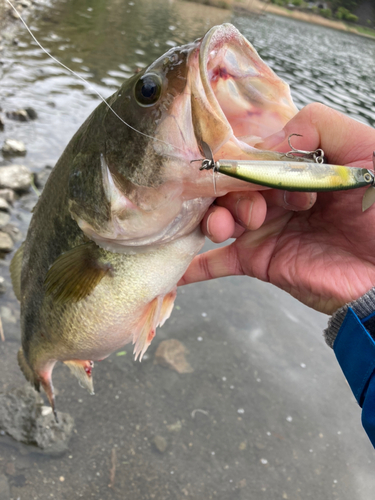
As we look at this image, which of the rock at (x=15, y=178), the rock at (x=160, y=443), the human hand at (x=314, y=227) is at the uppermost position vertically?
the human hand at (x=314, y=227)

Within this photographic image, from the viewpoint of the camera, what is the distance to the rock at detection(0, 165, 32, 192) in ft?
18.8

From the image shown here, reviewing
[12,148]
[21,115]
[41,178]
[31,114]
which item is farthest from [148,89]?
[31,114]

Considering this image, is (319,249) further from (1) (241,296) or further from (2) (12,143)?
(2) (12,143)

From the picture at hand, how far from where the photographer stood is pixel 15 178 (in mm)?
5816

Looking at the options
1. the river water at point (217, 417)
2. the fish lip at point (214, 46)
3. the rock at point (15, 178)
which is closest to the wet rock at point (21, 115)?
the rock at point (15, 178)

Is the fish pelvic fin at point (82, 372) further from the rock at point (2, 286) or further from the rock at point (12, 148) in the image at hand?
the rock at point (12, 148)

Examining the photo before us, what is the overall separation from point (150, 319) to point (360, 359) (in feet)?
3.27

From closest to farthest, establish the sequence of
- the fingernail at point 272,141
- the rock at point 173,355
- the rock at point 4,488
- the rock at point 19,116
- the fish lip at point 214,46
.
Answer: the fish lip at point 214,46 → the fingernail at point 272,141 → the rock at point 4,488 → the rock at point 173,355 → the rock at point 19,116

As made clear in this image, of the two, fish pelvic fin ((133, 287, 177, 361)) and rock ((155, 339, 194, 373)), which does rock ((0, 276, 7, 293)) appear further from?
fish pelvic fin ((133, 287, 177, 361))

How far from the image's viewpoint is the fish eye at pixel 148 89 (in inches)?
52.4

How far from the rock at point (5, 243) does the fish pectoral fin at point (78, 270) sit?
3.22m

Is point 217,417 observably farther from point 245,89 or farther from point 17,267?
point 245,89

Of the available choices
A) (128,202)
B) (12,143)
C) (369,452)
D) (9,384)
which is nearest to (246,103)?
(128,202)

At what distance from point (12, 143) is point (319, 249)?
252 inches
